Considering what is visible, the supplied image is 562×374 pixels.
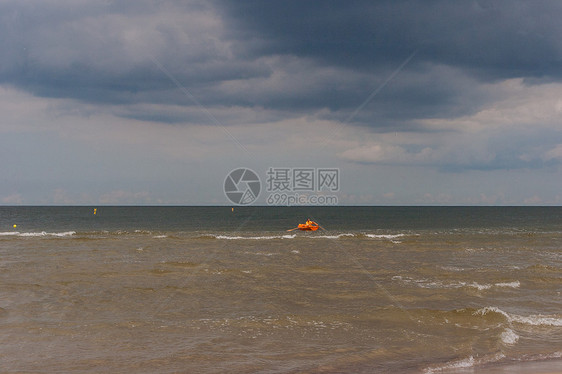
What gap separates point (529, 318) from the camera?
13914mm

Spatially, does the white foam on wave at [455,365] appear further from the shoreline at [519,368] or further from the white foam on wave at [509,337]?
the white foam on wave at [509,337]

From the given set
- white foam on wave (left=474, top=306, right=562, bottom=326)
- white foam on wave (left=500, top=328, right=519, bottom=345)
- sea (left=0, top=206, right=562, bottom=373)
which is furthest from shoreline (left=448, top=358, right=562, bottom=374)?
white foam on wave (left=474, top=306, right=562, bottom=326)

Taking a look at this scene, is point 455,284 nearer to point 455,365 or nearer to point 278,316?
point 278,316

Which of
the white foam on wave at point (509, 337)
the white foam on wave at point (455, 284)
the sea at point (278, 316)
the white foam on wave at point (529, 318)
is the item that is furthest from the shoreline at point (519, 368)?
the white foam on wave at point (455, 284)

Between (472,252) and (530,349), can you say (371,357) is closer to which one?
(530,349)

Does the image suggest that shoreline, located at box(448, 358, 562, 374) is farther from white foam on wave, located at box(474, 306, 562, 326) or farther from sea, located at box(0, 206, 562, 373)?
white foam on wave, located at box(474, 306, 562, 326)

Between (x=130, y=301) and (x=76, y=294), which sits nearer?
(x=130, y=301)

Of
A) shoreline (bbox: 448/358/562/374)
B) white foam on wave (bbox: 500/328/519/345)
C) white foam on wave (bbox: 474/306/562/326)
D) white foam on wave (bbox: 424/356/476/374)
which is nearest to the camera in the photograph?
shoreline (bbox: 448/358/562/374)

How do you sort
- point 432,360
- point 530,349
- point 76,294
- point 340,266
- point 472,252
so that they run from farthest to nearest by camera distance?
point 472,252 → point 340,266 → point 76,294 → point 530,349 → point 432,360

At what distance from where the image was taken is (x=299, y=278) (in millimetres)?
22359

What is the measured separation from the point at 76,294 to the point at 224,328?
28.1ft

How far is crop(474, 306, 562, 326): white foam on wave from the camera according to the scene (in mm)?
13359

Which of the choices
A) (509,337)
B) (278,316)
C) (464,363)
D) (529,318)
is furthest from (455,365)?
(278,316)

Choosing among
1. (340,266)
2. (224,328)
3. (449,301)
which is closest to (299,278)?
(340,266)
